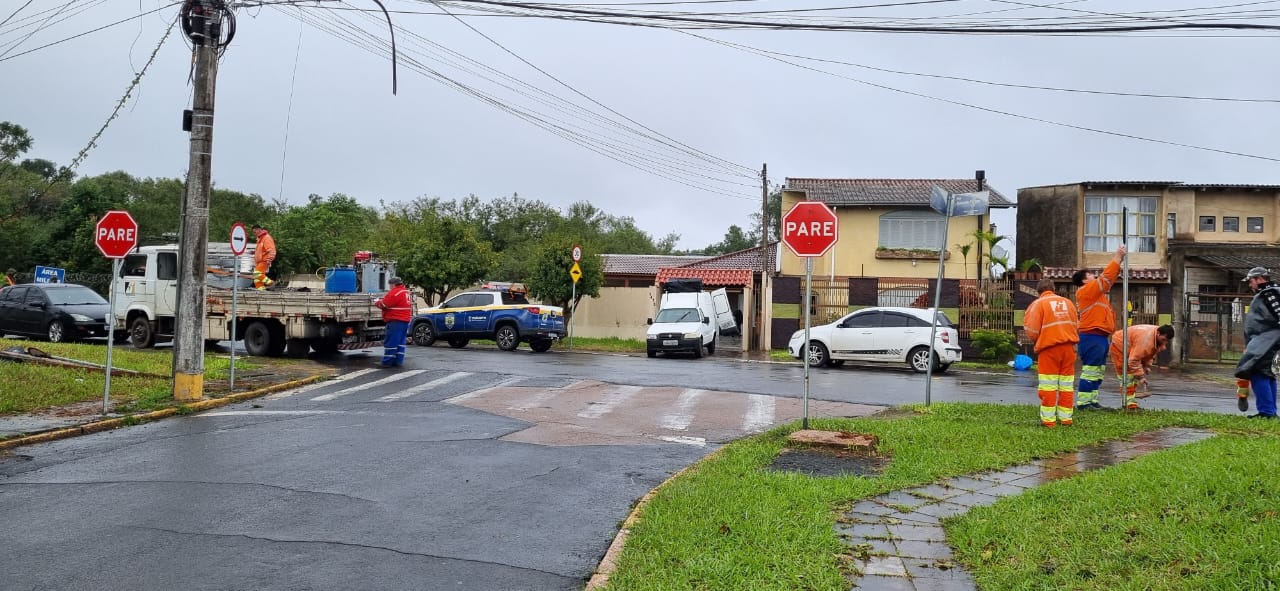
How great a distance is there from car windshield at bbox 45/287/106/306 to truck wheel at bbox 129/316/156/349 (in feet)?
9.19

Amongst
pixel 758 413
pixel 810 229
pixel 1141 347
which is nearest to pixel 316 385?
pixel 758 413

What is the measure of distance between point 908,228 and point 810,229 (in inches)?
993

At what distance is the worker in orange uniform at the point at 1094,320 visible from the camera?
1116 centimetres

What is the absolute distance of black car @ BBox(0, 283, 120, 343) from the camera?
22109 mm

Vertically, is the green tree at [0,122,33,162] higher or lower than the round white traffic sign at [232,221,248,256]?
higher

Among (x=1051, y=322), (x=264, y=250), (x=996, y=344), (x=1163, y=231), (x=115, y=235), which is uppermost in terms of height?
(x=1163, y=231)

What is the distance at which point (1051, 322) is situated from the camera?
33.6 ft

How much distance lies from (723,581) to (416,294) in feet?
100

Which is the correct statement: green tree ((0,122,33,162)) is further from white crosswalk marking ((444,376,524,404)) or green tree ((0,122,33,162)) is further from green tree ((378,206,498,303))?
white crosswalk marking ((444,376,524,404))

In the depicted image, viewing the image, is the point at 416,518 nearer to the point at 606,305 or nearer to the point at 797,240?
the point at 797,240

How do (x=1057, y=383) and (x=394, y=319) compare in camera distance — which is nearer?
(x=1057, y=383)

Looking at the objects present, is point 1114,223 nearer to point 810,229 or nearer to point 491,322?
point 491,322

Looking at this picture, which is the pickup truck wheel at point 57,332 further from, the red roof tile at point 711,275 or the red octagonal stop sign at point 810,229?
the red roof tile at point 711,275

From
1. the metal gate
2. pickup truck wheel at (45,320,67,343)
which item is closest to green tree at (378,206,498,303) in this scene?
pickup truck wheel at (45,320,67,343)
